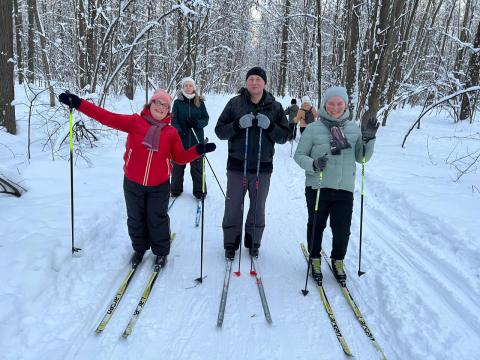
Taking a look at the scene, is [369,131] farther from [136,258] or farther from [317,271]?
[136,258]

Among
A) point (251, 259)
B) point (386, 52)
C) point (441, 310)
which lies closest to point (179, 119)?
point (251, 259)

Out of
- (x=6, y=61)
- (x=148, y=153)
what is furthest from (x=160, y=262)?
(x=6, y=61)

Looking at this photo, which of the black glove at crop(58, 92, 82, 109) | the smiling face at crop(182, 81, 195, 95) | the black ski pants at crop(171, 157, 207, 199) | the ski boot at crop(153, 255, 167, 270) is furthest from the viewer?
the black ski pants at crop(171, 157, 207, 199)

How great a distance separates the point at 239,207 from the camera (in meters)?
4.23

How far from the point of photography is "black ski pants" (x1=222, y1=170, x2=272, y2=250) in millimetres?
4172

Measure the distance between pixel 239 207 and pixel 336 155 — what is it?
1.31m

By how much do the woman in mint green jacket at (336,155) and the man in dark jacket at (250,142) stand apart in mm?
415

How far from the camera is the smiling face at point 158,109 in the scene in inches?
143

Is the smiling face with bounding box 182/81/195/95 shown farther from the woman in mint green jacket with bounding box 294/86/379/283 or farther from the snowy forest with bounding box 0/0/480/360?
the woman in mint green jacket with bounding box 294/86/379/283

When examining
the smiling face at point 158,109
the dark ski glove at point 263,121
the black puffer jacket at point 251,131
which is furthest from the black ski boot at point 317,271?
the smiling face at point 158,109

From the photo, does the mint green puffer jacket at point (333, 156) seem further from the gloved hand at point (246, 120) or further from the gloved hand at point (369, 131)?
the gloved hand at point (246, 120)

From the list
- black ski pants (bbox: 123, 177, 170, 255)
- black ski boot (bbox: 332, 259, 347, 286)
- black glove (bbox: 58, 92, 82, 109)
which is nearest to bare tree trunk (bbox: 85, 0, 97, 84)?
black glove (bbox: 58, 92, 82, 109)

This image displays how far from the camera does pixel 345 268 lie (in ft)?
13.8

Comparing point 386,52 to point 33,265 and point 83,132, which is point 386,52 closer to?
point 83,132
